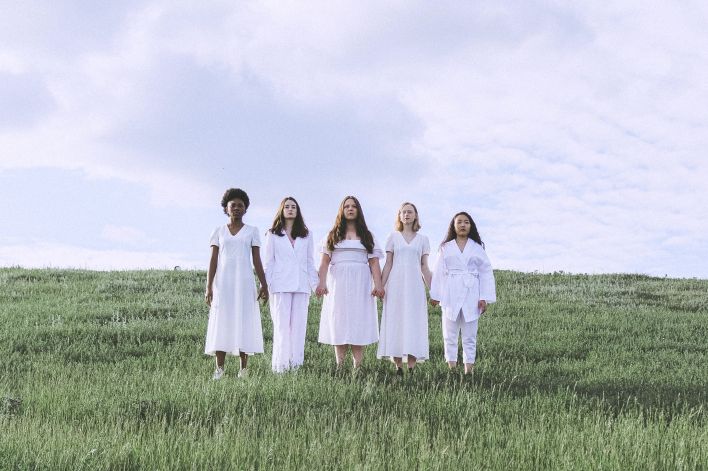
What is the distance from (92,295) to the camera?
20.2 m

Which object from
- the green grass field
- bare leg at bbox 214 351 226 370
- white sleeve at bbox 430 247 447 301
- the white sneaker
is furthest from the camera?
white sleeve at bbox 430 247 447 301

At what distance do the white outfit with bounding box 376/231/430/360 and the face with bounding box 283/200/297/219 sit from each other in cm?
155

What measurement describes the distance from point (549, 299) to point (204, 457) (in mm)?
17739

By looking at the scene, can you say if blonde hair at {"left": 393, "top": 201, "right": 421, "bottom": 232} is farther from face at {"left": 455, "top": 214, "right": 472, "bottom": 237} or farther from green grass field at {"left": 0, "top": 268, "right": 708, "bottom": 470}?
green grass field at {"left": 0, "top": 268, "right": 708, "bottom": 470}

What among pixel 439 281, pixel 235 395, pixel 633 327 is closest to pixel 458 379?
pixel 439 281

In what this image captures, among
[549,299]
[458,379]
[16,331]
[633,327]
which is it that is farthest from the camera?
[549,299]

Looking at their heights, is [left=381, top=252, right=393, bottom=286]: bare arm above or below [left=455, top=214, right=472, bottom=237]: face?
below

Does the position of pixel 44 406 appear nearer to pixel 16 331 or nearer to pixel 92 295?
pixel 16 331

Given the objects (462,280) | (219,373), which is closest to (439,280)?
(462,280)

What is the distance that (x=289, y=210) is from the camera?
10609 mm

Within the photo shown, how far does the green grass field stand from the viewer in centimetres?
581

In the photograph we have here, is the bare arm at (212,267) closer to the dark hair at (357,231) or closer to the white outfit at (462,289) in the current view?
the dark hair at (357,231)

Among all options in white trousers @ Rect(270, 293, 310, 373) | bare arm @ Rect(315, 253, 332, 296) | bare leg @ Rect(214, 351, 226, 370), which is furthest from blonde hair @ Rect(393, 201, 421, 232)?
bare leg @ Rect(214, 351, 226, 370)

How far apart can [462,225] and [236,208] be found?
11.7 feet
